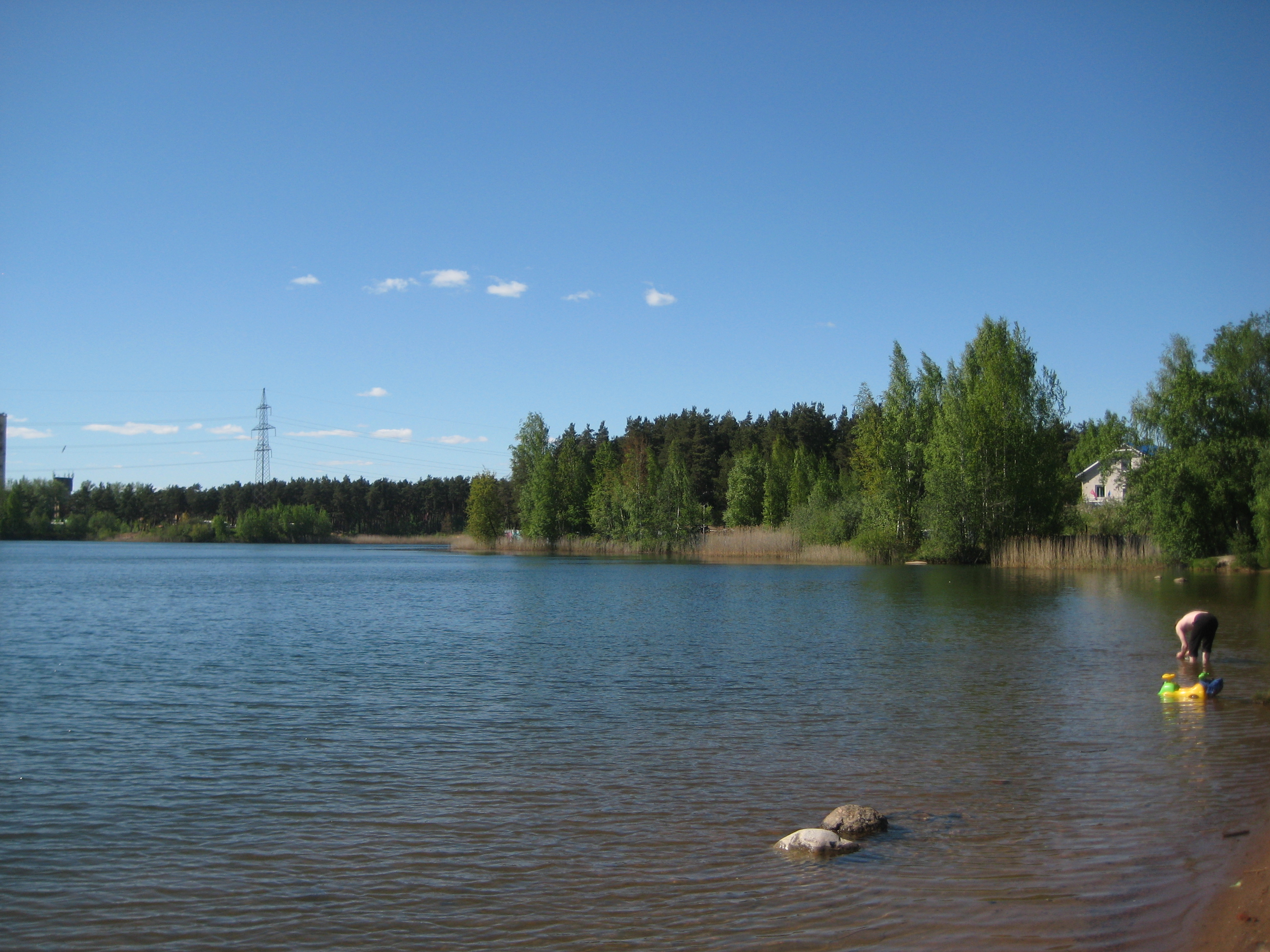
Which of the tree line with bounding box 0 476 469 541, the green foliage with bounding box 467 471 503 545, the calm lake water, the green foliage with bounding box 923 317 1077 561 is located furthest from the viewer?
the tree line with bounding box 0 476 469 541

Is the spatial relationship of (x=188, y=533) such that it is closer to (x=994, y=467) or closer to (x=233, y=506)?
(x=233, y=506)

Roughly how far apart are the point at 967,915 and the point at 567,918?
2.54m

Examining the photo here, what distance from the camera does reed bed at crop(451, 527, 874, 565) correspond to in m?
56.3

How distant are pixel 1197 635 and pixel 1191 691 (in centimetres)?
189

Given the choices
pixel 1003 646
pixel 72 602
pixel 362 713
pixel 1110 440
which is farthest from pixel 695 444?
pixel 362 713

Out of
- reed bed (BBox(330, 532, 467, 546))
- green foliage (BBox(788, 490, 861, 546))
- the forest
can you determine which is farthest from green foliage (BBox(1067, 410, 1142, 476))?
reed bed (BBox(330, 532, 467, 546))

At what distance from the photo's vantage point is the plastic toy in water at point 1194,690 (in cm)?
1266

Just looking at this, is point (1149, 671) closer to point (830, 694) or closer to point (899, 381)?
point (830, 694)

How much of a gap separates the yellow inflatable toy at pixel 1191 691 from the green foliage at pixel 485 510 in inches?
2942

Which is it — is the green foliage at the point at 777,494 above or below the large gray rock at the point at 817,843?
above

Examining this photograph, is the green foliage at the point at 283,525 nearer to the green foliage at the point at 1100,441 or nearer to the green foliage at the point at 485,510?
the green foliage at the point at 485,510

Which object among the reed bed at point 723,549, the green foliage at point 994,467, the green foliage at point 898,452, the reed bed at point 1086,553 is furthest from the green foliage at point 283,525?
the reed bed at point 1086,553

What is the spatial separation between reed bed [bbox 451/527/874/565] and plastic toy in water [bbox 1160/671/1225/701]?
4195 cm

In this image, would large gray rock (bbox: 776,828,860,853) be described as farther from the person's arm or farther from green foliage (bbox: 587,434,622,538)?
green foliage (bbox: 587,434,622,538)
